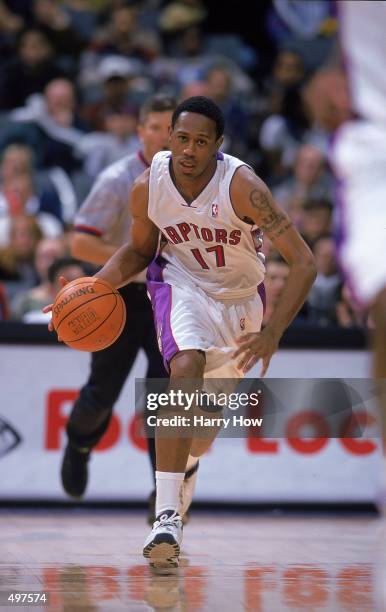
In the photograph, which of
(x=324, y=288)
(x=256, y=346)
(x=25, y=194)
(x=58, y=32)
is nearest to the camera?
(x=256, y=346)

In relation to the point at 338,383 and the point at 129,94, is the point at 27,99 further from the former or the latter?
the point at 338,383

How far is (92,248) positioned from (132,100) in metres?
6.30

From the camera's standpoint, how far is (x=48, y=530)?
20.8ft

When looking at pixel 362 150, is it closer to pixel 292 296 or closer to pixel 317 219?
pixel 292 296

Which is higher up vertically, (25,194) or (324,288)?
(25,194)

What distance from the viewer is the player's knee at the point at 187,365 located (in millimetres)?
4922

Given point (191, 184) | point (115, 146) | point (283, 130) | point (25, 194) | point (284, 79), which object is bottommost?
point (191, 184)

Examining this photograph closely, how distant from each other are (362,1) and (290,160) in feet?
28.6

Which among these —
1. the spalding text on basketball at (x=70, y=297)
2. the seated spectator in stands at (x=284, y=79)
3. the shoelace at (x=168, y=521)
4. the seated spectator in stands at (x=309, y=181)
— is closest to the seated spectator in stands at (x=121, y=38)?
the seated spectator in stands at (x=284, y=79)

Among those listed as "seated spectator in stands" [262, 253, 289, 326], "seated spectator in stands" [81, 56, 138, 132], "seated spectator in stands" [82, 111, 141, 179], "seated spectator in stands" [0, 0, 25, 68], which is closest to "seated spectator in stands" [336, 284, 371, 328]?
"seated spectator in stands" [262, 253, 289, 326]

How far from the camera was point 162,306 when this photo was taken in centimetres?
527

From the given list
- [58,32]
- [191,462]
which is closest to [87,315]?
[191,462]

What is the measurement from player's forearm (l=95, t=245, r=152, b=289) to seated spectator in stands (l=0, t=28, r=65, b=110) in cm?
743

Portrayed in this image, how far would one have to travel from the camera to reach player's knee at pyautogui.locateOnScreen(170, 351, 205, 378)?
194 inches
